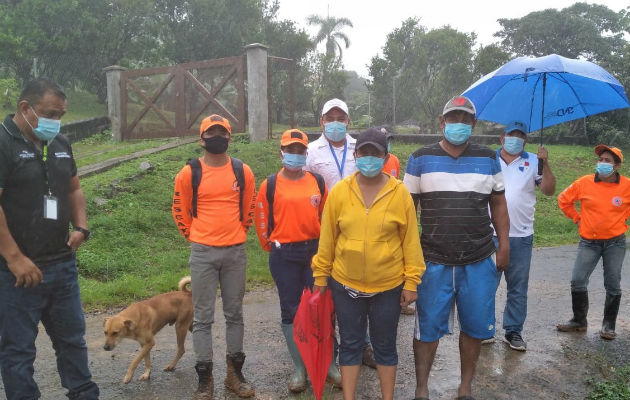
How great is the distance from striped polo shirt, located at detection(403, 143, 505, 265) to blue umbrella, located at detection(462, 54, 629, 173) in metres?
1.32

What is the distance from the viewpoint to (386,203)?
127 inches

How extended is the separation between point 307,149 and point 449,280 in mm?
1473

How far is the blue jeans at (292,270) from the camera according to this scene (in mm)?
3809

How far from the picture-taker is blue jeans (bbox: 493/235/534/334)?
15.2 ft

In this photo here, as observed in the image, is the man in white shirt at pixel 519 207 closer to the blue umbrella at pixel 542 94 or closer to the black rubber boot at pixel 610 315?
the blue umbrella at pixel 542 94

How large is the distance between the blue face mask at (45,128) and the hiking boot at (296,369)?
210 cm

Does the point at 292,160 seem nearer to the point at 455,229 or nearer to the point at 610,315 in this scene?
the point at 455,229

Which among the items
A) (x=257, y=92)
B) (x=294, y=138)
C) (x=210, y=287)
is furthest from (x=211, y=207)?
(x=257, y=92)

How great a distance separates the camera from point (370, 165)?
3.27m

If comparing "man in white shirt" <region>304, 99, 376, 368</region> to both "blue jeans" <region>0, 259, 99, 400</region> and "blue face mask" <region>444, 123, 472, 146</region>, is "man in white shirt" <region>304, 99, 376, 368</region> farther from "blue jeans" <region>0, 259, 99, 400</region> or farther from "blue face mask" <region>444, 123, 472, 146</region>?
"blue jeans" <region>0, 259, 99, 400</region>

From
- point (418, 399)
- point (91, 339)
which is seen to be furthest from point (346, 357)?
point (91, 339)

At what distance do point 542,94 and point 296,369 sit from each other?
11.3 ft

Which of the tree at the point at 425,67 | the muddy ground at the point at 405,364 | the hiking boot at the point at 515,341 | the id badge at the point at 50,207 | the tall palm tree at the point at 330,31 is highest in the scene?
the tall palm tree at the point at 330,31

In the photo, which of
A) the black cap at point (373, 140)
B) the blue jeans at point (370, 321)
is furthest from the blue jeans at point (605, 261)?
the black cap at point (373, 140)
